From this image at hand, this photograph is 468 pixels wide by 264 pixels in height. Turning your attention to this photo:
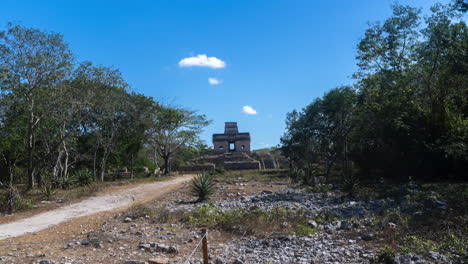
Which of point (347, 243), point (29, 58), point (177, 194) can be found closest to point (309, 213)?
point (347, 243)

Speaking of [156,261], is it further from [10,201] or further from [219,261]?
[10,201]

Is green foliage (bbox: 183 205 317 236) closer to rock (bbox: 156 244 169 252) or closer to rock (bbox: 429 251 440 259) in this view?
rock (bbox: 156 244 169 252)

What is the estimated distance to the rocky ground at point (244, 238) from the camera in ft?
18.8

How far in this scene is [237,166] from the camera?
113 ft

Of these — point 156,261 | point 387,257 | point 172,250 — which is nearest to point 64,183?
point 172,250

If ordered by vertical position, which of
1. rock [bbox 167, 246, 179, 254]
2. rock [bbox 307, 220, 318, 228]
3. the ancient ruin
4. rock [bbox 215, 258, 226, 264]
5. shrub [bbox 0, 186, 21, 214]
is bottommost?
rock [bbox 215, 258, 226, 264]

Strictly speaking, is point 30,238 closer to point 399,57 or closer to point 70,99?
point 70,99

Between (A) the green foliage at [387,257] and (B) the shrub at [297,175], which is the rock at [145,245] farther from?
(B) the shrub at [297,175]

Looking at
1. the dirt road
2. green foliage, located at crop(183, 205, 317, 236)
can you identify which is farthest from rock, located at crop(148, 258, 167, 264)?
the dirt road

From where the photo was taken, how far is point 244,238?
7.07 m

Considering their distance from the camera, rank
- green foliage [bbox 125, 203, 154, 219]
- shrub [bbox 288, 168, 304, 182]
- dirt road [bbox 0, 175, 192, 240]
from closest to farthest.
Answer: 1. dirt road [bbox 0, 175, 192, 240]
2. green foliage [bbox 125, 203, 154, 219]
3. shrub [bbox 288, 168, 304, 182]

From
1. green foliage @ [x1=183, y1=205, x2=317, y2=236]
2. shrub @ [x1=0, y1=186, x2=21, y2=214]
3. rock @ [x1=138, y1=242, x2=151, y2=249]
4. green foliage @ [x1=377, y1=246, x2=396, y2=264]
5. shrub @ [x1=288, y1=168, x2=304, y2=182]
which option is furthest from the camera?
shrub @ [x1=288, y1=168, x2=304, y2=182]

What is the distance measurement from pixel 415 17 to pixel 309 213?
45.4 ft

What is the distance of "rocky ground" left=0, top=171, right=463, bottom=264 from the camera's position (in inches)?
225
